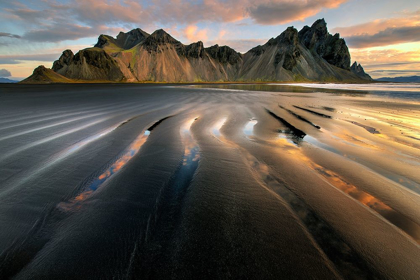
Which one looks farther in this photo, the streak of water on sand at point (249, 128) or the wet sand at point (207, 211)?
the streak of water on sand at point (249, 128)

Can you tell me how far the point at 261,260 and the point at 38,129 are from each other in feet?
32.6

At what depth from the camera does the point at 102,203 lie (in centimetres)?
315

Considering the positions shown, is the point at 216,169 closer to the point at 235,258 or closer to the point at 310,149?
the point at 235,258

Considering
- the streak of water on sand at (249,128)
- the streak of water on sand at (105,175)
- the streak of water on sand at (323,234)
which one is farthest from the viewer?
the streak of water on sand at (249,128)

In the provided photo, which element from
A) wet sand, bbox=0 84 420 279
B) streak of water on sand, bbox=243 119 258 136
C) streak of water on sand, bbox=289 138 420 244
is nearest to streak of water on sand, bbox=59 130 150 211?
wet sand, bbox=0 84 420 279

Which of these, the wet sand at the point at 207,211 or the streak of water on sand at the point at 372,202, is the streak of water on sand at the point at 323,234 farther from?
the streak of water on sand at the point at 372,202

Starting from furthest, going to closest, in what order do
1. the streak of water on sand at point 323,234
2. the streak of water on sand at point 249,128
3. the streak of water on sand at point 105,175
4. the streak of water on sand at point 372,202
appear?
the streak of water on sand at point 249,128 → the streak of water on sand at point 105,175 → the streak of water on sand at point 372,202 → the streak of water on sand at point 323,234

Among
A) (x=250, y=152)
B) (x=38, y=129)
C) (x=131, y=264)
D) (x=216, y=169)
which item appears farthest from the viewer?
(x=38, y=129)

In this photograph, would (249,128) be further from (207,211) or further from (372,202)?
(207,211)

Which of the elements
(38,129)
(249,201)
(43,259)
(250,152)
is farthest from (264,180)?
(38,129)

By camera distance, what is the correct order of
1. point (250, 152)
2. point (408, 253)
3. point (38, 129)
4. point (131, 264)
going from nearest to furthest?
point (131, 264) → point (408, 253) → point (250, 152) → point (38, 129)

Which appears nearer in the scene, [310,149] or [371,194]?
[371,194]

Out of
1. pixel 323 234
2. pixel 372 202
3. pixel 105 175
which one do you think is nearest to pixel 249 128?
pixel 372 202

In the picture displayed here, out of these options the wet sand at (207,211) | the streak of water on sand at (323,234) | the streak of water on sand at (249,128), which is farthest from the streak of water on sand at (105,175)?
the streak of water on sand at (249,128)
